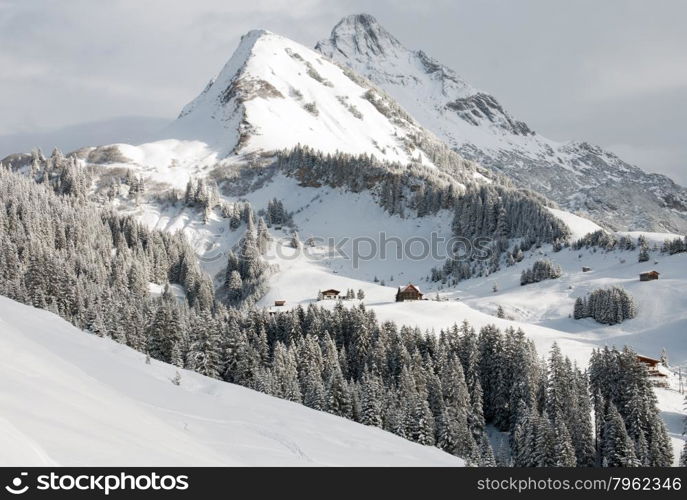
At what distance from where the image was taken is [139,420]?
715 inches

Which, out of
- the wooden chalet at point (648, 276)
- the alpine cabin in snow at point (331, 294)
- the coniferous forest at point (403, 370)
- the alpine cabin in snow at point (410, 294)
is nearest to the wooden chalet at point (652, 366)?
the coniferous forest at point (403, 370)

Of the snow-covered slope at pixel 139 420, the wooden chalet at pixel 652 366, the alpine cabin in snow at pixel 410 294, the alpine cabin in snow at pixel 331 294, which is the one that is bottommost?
the wooden chalet at pixel 652 366

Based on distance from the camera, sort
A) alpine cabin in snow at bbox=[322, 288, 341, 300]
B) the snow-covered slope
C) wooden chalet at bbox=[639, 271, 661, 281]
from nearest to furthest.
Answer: the snow-covered slope
wooden chalet at bbox=[639, 271, 661, 281]
alpine cabin in snow at bbox=[322, 288, 341, 300]

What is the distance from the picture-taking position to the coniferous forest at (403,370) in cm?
5778

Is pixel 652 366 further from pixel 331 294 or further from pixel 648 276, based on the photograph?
pixel 331 294

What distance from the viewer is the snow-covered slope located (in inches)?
514

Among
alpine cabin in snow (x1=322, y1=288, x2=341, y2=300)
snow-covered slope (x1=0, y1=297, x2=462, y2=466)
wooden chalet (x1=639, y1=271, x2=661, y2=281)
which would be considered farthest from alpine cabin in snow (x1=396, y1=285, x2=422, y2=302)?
snow-covered slope (x1=0, y1=297, x2=462, y2=466)

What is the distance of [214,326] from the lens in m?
83.3

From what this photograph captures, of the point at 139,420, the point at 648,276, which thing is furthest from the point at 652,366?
the point at 139,420

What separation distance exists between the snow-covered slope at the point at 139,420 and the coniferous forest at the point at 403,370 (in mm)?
6665

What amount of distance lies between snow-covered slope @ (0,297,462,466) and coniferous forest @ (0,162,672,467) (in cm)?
666

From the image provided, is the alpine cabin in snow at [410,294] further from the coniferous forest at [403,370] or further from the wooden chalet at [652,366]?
the wooden chalet at [652,366]

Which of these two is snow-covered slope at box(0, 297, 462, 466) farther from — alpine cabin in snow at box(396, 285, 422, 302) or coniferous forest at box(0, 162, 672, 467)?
alpine cabin in snow at box(396, 285, 422, 302)
